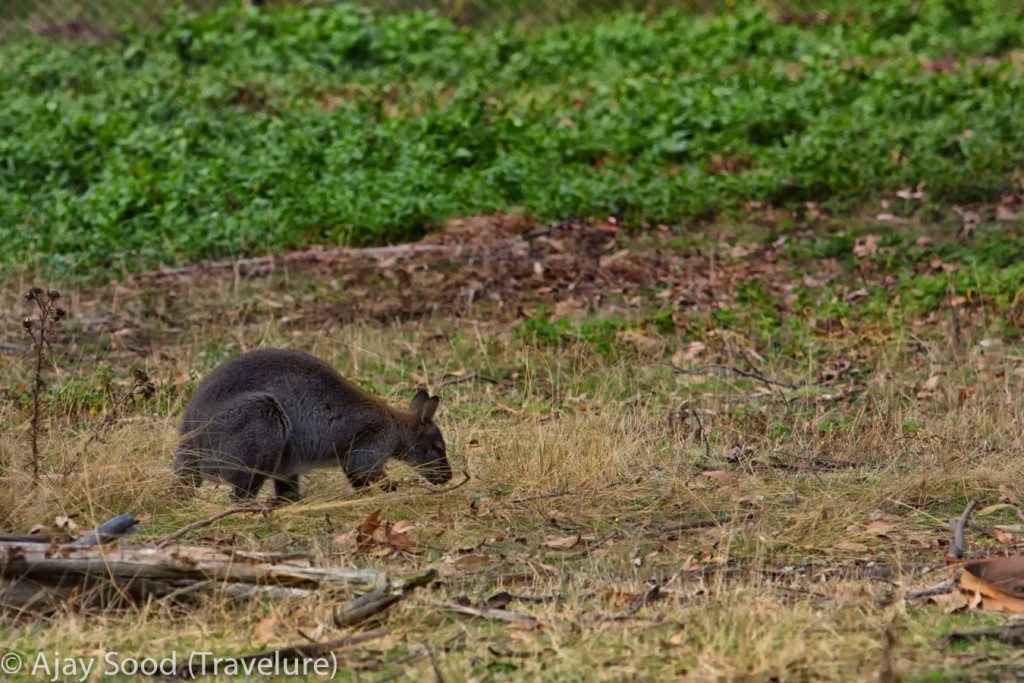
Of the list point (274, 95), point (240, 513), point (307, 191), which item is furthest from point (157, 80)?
point (240, 513)

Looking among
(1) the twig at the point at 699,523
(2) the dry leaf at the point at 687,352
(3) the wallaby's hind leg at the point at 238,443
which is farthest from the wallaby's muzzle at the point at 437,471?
(2) the dry leaf at the point at 687,352

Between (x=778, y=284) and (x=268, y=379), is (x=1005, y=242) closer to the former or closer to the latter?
(x=778, y=284)

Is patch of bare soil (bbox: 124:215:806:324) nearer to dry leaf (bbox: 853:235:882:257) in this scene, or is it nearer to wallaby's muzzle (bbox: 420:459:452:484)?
dry leaf (bbox: 853:235:882:257)

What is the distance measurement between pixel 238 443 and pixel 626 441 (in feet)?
7.09

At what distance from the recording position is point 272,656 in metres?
5.10

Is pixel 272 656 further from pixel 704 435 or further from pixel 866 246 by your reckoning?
pixel 866 246

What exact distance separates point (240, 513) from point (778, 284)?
6.72m

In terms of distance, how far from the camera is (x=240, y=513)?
22.9ft

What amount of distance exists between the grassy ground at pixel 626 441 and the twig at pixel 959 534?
0.11 metres

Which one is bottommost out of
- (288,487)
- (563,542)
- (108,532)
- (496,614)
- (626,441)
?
(288,487)

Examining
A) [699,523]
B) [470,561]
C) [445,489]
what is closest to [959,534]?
[699,523]

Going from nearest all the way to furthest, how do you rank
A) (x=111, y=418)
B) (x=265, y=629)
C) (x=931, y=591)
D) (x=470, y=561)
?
(x=265, y=629)
(x=931, y=591)
(x=470, y=561)
(x=111, y=418)

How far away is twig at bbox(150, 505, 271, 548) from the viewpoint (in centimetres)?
611

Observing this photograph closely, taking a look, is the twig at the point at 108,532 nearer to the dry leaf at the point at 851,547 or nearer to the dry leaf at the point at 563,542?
the dry leaf at the point at 563,542
